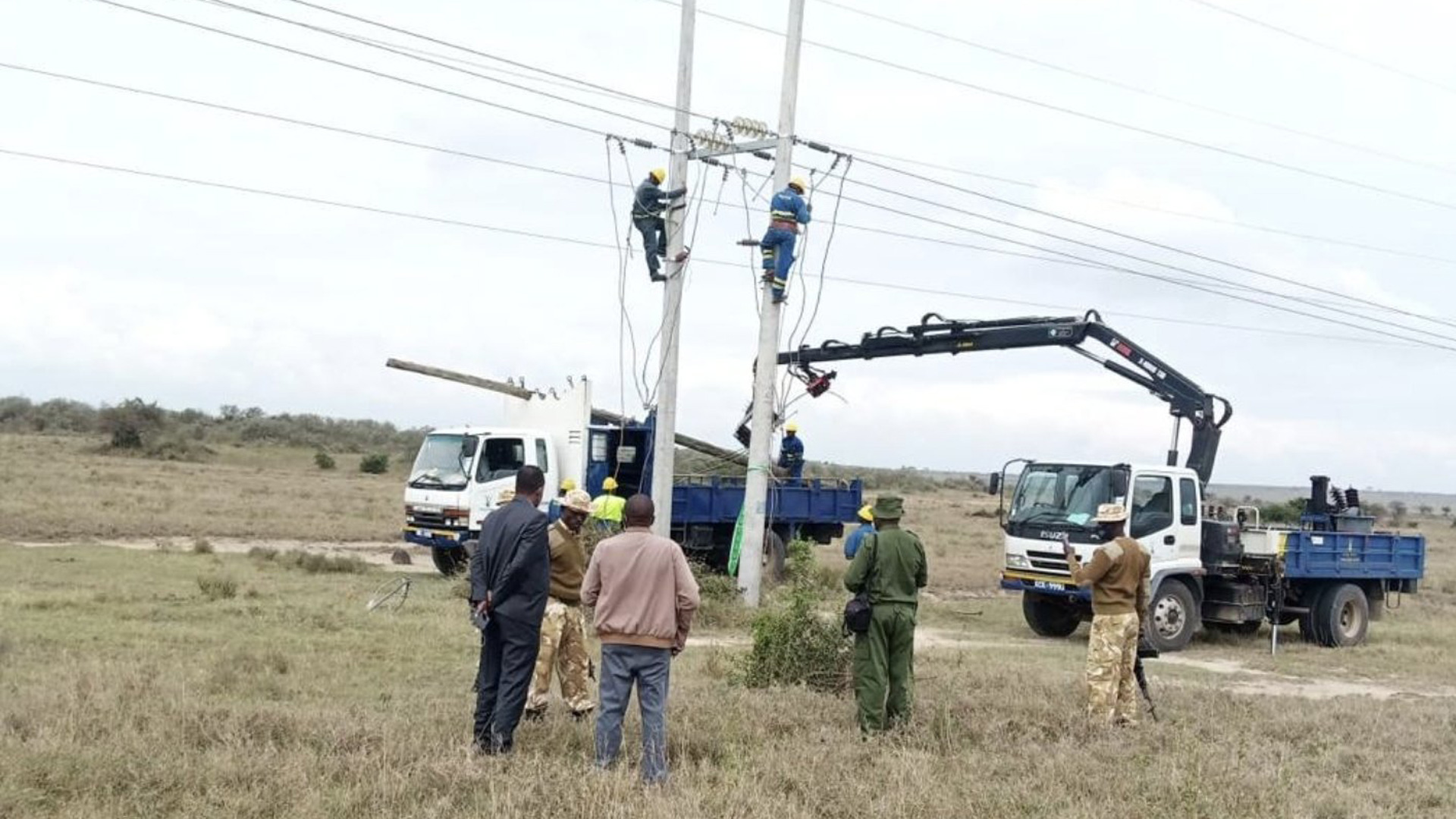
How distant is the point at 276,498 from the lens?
36.1 metres

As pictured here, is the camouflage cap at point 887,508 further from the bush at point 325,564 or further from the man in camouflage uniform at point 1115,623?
the bush at point 325,564

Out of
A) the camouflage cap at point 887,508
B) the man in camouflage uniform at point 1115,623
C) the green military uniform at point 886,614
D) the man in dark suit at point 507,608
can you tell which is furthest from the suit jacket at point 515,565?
the man in camouflage uniform at point 1115,623

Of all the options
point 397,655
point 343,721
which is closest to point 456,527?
point 397,655

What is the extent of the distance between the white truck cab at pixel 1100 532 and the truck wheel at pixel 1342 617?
2.54m

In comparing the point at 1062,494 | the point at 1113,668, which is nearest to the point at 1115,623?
the point at 1113,668

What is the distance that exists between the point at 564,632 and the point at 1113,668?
4186 millimetres

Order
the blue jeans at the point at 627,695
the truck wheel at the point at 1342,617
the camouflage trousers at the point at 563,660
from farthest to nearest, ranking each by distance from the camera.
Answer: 1. the truck wheel at the point at 1342,617
2. the camouflage trousers at the point at 563,660
3. the blue jeans at the point at 627,695

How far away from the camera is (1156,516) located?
16125 millimetres

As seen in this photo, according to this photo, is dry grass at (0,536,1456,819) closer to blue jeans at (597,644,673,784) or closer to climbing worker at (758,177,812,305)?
blue jeans at (597,644,673,784)

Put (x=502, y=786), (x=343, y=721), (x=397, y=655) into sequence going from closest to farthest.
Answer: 1. (x=502, y=786)
2. (x=343, y=721)
3. (x=397, y=655)

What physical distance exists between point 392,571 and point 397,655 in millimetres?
9336

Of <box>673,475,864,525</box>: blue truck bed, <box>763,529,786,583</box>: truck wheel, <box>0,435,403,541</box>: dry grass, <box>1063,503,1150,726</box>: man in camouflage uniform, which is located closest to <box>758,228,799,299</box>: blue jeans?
<box>673,475,864,525</box>: blue truck bed

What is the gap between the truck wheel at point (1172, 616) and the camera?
53.1 ft

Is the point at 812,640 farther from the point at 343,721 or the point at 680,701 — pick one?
the point at 343,721
